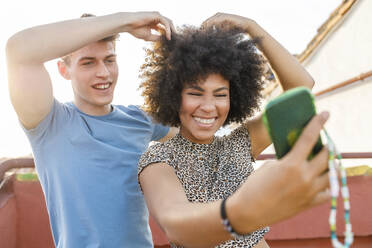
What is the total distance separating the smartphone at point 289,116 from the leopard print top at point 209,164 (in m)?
0.68

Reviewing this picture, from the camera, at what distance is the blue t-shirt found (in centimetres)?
168

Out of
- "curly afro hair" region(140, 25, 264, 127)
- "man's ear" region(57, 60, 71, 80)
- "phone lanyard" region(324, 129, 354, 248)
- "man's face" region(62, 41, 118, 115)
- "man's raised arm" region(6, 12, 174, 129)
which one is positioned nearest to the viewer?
"phone lanyard" region(324, 129, 354, 248)

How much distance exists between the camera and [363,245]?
2.89 m

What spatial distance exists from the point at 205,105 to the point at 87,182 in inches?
26.9

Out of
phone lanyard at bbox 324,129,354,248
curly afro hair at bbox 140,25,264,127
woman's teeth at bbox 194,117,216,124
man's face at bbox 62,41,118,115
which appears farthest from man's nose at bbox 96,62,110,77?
phone lanyard at bbox 324,129,354,248

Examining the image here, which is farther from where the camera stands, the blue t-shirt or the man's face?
the man's face

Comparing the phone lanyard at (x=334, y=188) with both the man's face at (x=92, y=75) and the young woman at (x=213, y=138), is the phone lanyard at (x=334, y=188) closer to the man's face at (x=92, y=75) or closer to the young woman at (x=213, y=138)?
the young woman at (x=213, y=138)

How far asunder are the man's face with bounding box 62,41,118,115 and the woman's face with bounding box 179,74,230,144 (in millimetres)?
530

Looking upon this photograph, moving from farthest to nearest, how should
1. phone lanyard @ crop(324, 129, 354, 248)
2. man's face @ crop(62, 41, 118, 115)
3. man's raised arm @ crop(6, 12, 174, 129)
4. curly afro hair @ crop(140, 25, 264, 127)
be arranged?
man's face @ crop(62, 41, 118, 115), curly afro hair @ crop(140, 25, 264, 127), man's raised arm @ crop(6, 12, 174, 129), phone lanyard @ crop(324, 129, 354, 248)

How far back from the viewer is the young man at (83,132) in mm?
1518

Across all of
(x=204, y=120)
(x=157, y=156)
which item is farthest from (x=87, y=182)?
(x=204, y=120)

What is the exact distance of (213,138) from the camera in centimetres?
176

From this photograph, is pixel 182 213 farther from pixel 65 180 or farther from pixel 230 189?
pixel 65 180

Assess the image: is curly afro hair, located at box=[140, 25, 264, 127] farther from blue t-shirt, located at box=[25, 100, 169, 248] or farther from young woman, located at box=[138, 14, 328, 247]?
blue t-shirt, located at box=[25, 100, 169, 248]
